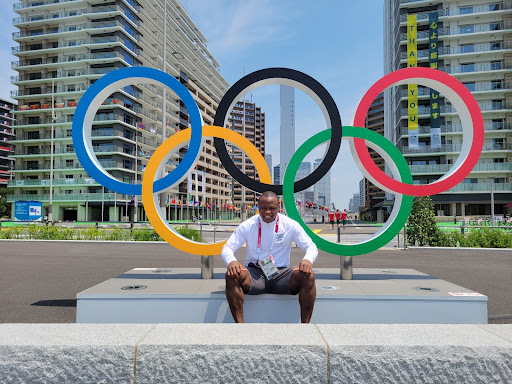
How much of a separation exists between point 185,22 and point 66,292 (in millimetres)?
74146

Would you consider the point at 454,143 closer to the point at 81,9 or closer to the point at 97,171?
the point at 97,171

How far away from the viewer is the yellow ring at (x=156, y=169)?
5711mm

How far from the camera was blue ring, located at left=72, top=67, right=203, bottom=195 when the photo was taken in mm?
5816

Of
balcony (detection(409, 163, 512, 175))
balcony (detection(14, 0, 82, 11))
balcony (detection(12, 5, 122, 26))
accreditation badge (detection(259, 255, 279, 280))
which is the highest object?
balcony (detection(14, 0, 82, 11))

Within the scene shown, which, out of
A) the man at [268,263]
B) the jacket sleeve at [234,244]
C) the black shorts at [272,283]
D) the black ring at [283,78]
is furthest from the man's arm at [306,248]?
the black ring at [283,78]

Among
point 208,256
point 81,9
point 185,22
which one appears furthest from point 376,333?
point 185,22

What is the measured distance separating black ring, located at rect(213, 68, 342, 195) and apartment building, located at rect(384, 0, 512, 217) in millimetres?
41198

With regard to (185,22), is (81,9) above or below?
below

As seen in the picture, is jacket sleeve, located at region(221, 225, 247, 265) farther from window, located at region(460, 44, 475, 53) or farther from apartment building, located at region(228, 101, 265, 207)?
apartment building, located at region(228, 101, 265, 207)

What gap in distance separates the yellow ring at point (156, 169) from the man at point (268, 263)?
139 cm

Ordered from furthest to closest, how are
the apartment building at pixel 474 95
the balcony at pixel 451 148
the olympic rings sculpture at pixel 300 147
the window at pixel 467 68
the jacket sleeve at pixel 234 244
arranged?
the window at pixel 467 68, the balcony at pixel 451 148, the apartment building at pixel 474 95, the olympic rings sculpture at pixel 300 147, the jacket sleeve at pixel 234 244

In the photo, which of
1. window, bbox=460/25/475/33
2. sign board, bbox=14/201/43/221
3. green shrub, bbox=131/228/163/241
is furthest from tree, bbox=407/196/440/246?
window, bbox=460/25/475/33

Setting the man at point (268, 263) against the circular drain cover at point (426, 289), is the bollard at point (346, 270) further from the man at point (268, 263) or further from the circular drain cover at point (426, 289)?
the man at point (268, 263)

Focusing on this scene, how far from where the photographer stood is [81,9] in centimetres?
5181
